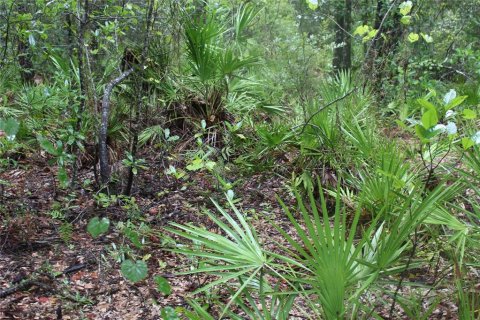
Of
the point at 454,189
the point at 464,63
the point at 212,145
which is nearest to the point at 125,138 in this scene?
the point at 212,145

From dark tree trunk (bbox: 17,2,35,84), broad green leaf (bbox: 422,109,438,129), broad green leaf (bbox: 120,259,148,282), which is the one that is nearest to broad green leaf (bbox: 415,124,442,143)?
broad green leaf (bbox: 422,109,438,129)

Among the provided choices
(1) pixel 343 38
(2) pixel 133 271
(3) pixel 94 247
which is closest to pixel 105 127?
(3) pixel 94 247

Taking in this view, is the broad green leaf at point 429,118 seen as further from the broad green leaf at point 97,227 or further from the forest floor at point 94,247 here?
the broad green leaf at point 97,227

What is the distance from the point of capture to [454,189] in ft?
8.59

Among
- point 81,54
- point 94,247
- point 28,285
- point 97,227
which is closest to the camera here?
point 97,227

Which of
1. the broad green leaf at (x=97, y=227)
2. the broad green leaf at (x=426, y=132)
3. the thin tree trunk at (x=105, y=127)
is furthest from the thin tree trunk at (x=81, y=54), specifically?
the broad green leaf at (x=426, y=132)

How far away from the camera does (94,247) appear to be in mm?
3830

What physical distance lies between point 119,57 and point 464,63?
20.6 feet

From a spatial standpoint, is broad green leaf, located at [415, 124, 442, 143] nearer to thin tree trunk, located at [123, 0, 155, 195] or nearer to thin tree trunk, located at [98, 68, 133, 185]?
thin tree trunk, located at [123, 0, 155, 195]

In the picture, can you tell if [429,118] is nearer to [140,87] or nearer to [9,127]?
[9,127]

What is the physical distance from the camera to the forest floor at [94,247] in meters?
3.13

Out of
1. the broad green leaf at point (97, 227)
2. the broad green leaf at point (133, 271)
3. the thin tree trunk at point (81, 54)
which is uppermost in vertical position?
the thin tree trunk at point (81, 54)

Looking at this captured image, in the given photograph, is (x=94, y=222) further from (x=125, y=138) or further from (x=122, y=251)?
(x=125, y=138)

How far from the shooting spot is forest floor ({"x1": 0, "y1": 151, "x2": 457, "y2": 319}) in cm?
313
